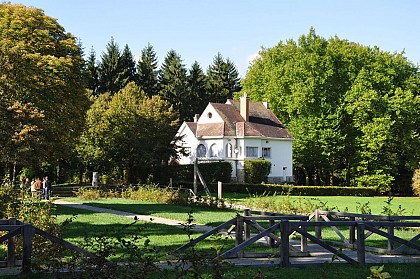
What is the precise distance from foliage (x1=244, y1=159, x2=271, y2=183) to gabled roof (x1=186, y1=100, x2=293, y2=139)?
327 cm

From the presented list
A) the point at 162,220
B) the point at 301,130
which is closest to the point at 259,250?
the point at 162,220

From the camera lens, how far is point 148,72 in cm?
7931

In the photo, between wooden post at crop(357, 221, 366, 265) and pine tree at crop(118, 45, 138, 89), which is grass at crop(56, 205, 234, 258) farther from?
pine tree at crop(118, 45, 138, 89)

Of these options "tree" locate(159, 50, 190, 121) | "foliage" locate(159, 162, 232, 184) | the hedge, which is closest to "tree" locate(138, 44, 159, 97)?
"tree" locate(159, 50, 190, 121)

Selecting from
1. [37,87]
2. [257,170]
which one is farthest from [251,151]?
[37,87]

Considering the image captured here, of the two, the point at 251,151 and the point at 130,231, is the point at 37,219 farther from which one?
the point at 251,151

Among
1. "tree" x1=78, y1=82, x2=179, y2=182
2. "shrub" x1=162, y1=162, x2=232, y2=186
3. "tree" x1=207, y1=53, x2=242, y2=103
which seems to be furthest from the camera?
"tree" x1=207, y1=53, x2=242, y2=103

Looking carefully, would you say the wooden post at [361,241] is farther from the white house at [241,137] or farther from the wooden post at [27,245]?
the white house at [241,137]

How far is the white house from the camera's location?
191 feet

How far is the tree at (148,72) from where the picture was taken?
256ft

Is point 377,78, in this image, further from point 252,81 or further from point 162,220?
point 162,220

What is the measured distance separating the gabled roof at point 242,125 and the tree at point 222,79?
712 inches

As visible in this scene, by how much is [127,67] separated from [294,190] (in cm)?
3533

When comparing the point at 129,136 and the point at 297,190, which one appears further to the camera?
the point at 297,190
